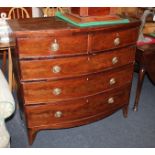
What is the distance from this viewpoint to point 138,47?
2158 mm

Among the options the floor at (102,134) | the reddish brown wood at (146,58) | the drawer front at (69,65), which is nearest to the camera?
the drawer front at (69,65)

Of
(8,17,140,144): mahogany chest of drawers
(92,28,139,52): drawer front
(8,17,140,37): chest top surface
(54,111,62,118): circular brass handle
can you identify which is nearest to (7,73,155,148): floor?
(8,17,140,144): mahogany chest of drawers

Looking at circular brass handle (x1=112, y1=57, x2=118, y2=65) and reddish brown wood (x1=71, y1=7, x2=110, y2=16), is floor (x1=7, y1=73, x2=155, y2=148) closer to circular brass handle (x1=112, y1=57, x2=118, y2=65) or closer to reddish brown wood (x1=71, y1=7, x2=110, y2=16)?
circular brass handle (x1=112, y1=57, x2=118, y2=65)

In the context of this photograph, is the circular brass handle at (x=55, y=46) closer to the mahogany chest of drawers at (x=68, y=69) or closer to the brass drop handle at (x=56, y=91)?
the mahogany chest of drawers at (x=68, y=69)

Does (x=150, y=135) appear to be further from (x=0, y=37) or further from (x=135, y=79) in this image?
(x=0, y=37)

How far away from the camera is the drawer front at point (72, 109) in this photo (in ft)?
5.79

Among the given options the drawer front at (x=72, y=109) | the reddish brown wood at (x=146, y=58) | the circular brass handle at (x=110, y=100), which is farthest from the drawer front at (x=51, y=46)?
the reddish brown wood at (x=146, y=58)

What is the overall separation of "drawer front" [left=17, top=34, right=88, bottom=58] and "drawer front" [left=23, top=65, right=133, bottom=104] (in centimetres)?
23

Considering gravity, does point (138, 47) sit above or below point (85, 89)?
above

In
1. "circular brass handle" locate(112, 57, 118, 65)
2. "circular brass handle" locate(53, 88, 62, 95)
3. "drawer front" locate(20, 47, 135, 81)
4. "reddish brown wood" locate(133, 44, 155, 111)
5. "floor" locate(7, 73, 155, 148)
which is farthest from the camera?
"reddish brown wood" locate(133, 44, 155, 111)

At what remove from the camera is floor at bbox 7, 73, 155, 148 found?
196 cm

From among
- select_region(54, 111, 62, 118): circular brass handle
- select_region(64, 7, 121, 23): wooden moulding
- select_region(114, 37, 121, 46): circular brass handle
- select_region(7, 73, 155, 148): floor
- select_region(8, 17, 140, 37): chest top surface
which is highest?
select_region(64, 7, 121, 23): wooden moulding
